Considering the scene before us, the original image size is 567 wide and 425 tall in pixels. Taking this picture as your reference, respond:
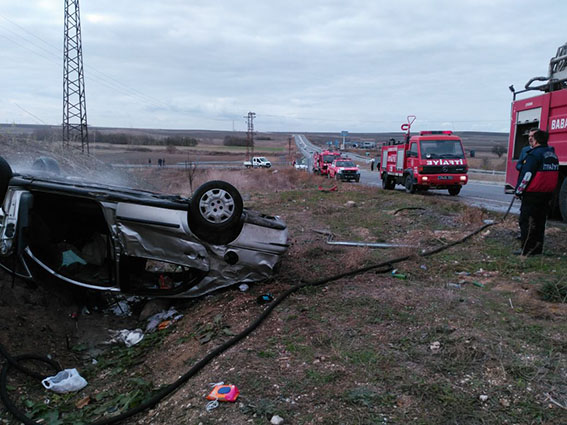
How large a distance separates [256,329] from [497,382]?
79.5 inches

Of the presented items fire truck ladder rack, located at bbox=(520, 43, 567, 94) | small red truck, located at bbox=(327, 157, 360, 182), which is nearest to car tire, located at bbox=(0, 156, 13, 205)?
fire truck ladder rack, located at bbox=(520, 43, 567, 94)

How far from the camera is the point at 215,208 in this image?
4.70 m

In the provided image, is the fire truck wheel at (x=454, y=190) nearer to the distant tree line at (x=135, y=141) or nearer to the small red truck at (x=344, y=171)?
the small red truck at (x=344, y=171)

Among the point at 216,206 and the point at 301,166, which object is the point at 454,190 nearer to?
the point at 216,206

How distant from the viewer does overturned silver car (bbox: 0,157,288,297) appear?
4684 millimetres

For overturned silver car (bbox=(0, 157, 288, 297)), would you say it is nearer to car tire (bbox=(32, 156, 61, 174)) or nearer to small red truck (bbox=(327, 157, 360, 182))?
car tire (bbox=(32, 156, 61, 174))

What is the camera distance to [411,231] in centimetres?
911

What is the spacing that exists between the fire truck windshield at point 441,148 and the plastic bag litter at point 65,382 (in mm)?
15260

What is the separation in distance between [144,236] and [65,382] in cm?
155

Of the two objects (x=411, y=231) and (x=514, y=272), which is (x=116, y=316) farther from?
(x=411, y=231)

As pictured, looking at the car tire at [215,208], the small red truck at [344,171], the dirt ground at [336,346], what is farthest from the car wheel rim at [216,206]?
the small red truck at [344,171]

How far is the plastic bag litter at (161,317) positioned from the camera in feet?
16.6

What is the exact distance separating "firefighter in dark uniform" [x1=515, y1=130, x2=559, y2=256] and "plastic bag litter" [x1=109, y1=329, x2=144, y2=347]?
Answer: 17.8ft

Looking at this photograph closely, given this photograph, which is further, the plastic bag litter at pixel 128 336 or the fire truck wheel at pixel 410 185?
the fire truck wheel at pixel 410 185
